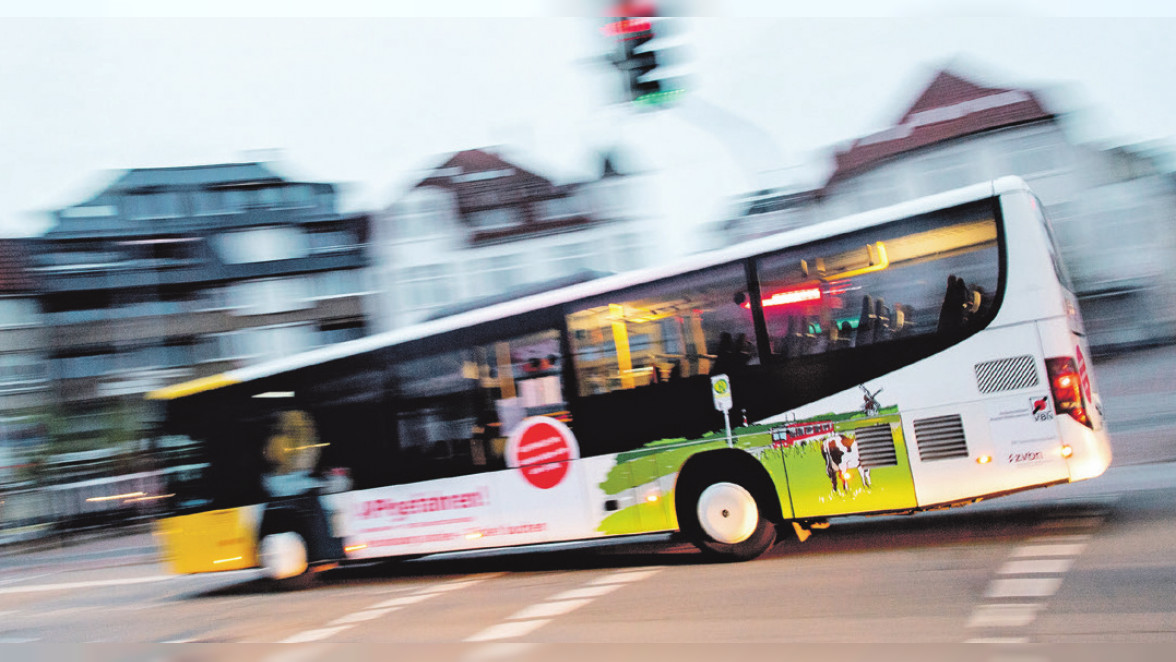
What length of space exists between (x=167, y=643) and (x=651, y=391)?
187 inches

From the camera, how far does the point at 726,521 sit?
370 inches

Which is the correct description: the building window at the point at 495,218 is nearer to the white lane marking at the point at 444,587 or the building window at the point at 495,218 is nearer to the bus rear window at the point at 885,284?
the white lane marking at the point at 444,587

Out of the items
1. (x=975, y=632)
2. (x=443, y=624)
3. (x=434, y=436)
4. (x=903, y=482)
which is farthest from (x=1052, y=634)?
(x=434, y=436)

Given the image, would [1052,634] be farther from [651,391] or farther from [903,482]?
[651,391]

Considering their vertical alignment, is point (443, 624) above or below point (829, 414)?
below

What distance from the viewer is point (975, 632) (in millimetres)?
5770

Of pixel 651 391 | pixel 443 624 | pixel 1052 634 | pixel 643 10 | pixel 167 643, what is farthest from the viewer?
pixel 643 10

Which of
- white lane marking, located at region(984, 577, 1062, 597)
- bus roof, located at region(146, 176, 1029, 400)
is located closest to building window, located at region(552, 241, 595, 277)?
bus roof, located at region(146, 176, 1029, 400)

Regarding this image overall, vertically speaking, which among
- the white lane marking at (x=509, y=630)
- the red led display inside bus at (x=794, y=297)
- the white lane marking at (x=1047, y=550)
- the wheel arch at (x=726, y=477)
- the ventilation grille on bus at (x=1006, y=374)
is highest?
the red led display inside bus at (x=794, y=297)

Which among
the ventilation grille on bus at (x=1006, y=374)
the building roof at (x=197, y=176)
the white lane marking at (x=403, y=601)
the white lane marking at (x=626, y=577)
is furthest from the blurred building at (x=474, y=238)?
the ventilation grille on bus at (x=1006, y=374)

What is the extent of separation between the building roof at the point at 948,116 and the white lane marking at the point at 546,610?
3509 cm

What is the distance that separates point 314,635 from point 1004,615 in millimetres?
5142

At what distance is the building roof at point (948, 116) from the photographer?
126ft

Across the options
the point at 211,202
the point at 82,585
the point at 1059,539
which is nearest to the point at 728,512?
the point at 1059,539
